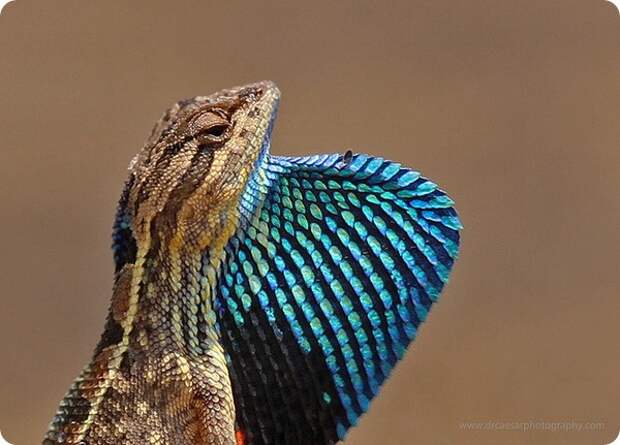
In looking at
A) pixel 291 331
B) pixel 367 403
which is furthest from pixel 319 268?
pixel 367 403

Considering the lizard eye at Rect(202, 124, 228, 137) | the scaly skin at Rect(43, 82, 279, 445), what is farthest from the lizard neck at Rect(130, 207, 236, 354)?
the lizard eye at Rect(202, 124, 228, 137)

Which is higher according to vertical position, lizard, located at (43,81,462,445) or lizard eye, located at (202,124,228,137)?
lizard eye, located at (202,124,228,137)

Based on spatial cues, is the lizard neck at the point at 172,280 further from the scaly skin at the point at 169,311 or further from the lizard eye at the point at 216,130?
the lizard eye at the point at 216,130

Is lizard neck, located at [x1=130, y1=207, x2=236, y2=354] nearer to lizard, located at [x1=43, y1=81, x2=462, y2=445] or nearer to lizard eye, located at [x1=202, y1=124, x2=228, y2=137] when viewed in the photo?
lizard, located at [x1=43, y1=81, x2=462, y2=445]

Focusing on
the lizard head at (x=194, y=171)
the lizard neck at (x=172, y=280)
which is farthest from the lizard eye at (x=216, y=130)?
the lizard neck at (x=172, y=280)

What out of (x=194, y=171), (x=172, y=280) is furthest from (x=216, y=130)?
(x=172, y=280)

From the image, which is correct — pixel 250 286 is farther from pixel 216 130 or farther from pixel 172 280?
pixel 216 130

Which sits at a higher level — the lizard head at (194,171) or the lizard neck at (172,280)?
the lizard head at (194,171)

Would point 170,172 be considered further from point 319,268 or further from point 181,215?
point 319,268
